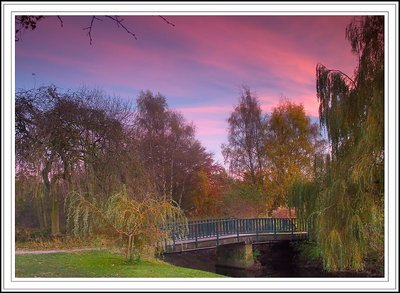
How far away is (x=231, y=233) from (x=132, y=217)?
7.06 m

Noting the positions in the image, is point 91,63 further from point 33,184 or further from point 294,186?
point 294,186

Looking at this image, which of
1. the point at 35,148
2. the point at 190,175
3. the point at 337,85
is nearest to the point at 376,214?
the point at 337,85

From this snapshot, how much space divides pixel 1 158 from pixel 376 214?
5.91 metres

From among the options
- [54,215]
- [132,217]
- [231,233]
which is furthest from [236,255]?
[132,217]

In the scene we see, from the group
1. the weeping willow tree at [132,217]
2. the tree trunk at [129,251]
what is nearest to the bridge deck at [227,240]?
the tree trunk at [129,251]

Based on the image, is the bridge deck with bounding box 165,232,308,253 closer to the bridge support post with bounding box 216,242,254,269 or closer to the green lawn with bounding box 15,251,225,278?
the bridge support post with bounding box 216,242,254,269

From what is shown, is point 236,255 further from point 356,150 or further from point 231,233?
point 356,150

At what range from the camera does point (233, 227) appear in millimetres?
16797

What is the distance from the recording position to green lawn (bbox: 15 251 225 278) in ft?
29.8

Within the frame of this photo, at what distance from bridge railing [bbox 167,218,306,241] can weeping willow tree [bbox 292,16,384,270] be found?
19.0 feet

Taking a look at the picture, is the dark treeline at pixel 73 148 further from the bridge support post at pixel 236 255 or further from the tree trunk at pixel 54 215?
the bridge support post at pixel 236 255

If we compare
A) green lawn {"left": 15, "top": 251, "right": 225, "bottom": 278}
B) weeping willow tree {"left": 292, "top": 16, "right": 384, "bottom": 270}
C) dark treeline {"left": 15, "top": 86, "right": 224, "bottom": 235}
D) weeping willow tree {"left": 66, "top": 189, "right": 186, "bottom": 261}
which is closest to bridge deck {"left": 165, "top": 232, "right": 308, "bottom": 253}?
dark treeline {"left": 15, "top": 86, "right": 224, "bottom": 235}

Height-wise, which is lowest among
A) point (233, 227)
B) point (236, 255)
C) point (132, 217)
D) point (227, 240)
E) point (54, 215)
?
point (236, 255)

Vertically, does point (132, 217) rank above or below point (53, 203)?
above
